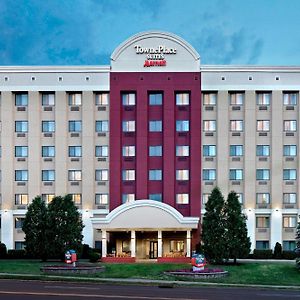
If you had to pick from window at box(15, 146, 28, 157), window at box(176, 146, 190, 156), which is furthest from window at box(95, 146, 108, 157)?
window at box(15, 146, 28, 157)

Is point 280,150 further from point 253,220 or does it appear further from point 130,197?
point 130,197

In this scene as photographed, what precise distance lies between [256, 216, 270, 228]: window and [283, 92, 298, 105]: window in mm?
12734

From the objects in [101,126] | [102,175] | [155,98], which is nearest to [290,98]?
[155,98]

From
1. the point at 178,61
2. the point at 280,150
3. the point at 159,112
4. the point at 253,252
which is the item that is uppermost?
the point at 178,61

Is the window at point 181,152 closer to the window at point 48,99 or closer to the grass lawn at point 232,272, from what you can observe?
the window at point 48,99

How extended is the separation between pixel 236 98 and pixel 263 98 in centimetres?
293

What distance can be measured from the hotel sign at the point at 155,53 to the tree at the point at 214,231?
56.3 feet

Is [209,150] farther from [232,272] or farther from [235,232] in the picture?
[232,272]

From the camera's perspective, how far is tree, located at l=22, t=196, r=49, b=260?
43.9 m

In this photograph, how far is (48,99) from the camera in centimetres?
5684

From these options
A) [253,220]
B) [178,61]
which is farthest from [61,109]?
[253,220]

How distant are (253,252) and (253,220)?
3.63 m

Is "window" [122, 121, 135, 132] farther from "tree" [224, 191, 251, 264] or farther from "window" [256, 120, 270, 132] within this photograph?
"tree" [224, 191, 251, 264]

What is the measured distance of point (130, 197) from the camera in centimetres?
5494
